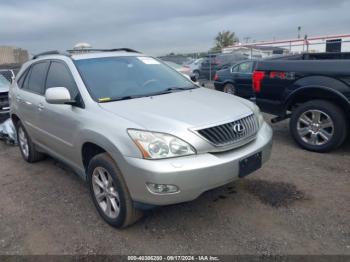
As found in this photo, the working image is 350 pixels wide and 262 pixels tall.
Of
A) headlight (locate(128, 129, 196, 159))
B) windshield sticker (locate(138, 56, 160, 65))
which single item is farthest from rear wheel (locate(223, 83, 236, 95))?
headlight (locate(128, 129, 196, 159))

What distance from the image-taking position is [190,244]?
2971 millimetres

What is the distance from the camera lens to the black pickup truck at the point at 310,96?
481 cm

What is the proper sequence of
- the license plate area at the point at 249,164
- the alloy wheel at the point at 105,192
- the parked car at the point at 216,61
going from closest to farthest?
the license plate area at the point at 249,164 → the alloy wheel at the point at 105,192 → the parked car at the point at 216,61

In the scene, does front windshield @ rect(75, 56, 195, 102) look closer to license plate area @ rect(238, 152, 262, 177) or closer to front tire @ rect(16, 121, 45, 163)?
license plate area @ rect(238, 152, 262, 177)

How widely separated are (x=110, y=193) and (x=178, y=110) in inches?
40.3

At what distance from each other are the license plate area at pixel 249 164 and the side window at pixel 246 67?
767cm

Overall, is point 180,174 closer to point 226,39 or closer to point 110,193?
point 110,193

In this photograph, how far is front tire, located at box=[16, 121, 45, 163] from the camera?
200 inches

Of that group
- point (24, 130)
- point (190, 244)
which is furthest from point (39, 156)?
point (190, 244)

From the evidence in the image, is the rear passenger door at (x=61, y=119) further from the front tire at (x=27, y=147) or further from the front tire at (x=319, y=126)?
the front tire at (x=319, y=126)

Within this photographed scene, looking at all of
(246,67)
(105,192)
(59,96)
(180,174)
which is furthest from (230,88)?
(180,174)

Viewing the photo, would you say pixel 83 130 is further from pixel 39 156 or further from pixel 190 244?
pixel 39 156

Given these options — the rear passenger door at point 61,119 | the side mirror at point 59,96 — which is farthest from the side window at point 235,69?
the side mirror at point 59,96

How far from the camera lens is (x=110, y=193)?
125 inches
